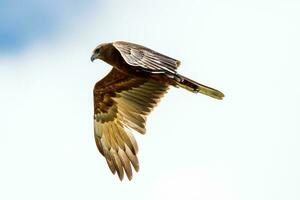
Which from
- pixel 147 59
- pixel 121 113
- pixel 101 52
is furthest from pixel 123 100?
pixel 147 59

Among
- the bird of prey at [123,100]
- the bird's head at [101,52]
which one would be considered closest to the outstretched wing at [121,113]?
the bird of prey at [123,100]

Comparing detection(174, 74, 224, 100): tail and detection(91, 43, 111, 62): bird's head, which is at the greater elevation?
detection(91, 43, 111, 62): bird's head

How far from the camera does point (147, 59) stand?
45.3 ft

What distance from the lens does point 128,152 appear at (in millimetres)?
16844

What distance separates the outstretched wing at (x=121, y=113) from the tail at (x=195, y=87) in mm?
1123

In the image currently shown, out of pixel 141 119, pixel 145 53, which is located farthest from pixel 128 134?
pixel 145 53

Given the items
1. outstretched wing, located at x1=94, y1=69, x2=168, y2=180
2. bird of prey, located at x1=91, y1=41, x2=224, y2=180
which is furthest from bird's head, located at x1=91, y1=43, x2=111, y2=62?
outstretched wing, located at x1=94, y1=69, x2=168, y2=180

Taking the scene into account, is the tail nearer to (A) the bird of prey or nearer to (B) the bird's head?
(A) the bird of prey

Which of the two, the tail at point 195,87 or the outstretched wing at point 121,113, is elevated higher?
the tail at point 195,87

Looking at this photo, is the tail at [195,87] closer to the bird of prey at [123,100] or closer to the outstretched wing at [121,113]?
the bird of prey at [123,100]

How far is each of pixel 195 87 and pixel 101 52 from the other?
1943 millimetres

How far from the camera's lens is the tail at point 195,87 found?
51.0ft

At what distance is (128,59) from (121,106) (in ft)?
13.4

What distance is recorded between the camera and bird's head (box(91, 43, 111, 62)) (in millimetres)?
16312
